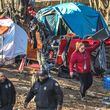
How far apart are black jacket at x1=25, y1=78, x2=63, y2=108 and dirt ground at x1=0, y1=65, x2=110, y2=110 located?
297 centimetres

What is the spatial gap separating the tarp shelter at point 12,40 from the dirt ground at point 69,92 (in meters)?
0.91

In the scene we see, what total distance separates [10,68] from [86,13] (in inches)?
175

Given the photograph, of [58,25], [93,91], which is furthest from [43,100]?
[58,25]

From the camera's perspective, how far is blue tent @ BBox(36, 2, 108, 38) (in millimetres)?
18453

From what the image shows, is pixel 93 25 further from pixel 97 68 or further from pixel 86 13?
pixel 97 68

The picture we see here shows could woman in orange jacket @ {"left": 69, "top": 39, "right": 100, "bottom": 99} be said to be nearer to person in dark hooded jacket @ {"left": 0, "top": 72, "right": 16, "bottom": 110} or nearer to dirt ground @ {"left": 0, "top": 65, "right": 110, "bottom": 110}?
dirt ground @ {"left": 0, "top": 65, "right": 110, "bottom": 110}

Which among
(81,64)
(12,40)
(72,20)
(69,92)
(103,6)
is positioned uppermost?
(103,6)

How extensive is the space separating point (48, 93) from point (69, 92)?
522 centimetres

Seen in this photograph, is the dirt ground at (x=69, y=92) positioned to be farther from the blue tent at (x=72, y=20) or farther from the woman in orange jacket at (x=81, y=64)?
the blue tent at (x=72, y=20)

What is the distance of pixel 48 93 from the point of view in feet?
28.7

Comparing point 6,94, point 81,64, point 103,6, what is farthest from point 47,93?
point 103,6

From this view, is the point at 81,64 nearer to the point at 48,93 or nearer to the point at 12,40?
the point at 12,40

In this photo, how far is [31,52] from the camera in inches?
659

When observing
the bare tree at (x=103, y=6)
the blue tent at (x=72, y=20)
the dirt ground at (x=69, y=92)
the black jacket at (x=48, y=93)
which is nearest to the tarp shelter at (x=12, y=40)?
the dirt ground at (x=69, y=92)
